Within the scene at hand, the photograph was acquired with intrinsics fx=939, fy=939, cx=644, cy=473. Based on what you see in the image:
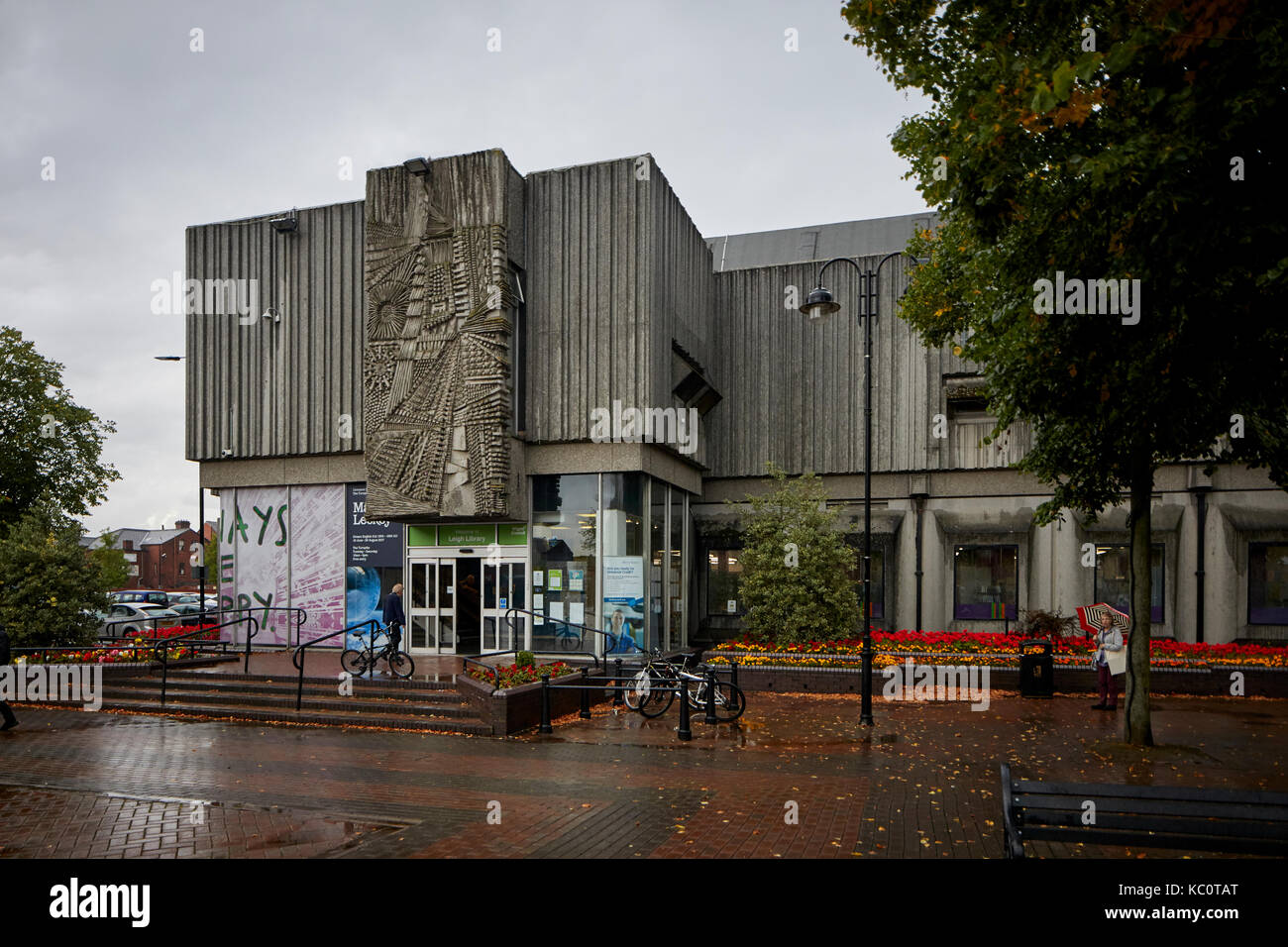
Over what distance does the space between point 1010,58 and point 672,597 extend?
1810 cm

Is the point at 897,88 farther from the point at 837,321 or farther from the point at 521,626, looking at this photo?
the point at 837,321

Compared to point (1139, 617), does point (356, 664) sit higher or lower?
lower

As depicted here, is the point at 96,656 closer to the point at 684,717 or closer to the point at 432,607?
the point at 432,607

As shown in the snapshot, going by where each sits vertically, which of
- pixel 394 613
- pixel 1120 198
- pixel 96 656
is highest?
pixel 1120 198

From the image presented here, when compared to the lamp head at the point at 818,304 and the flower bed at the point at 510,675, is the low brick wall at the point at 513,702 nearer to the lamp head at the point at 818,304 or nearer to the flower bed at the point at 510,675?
the flower bed at the point at 510,675

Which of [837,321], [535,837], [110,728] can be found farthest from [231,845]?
[837,321]

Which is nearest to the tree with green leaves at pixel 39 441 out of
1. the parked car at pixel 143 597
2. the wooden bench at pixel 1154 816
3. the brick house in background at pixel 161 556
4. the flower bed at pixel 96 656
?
the parked car at pixel 143 597

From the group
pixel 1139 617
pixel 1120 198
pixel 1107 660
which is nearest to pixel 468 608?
pixel 1107 660

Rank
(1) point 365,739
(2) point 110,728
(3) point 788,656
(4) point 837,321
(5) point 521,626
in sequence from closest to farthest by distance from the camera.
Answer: (1) point 365,739 → (2) point 110,728 → (3) point 788,656 → (5) point 521,626 → (4) point 837,321

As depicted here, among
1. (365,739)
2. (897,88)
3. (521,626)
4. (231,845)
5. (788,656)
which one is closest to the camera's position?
(231,845)

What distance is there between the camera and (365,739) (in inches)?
508

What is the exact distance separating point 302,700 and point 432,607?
A: 7.22 metres

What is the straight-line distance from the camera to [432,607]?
22.7m

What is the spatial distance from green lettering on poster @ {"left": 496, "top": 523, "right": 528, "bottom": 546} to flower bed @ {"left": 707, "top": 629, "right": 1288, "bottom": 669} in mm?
5274
